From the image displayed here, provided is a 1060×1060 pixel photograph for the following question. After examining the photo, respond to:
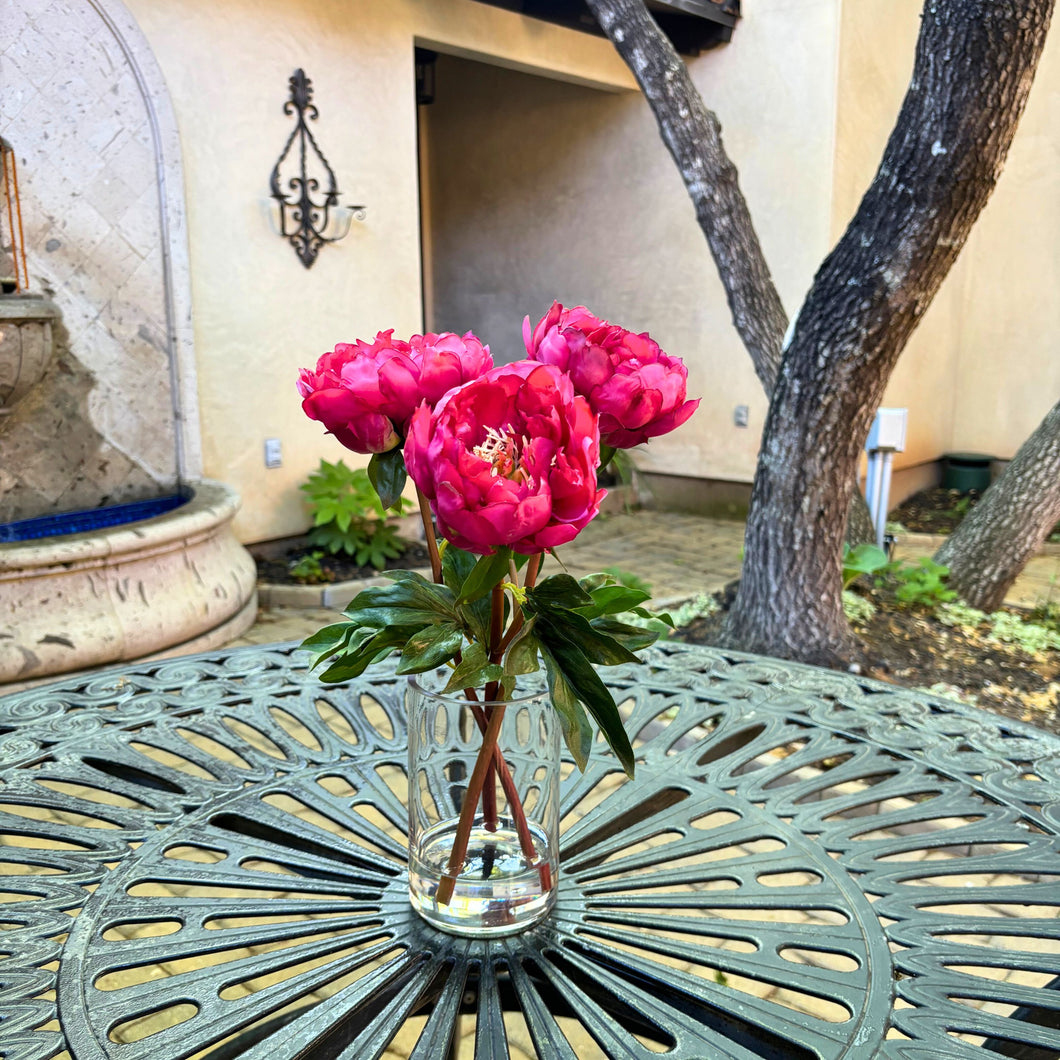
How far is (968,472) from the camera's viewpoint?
6977mm

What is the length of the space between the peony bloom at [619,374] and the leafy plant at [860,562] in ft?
9.78

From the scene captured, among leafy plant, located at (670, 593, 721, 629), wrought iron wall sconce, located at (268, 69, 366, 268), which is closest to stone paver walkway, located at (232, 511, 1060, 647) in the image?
leafy plant, located at (670, 593, 721, 629)

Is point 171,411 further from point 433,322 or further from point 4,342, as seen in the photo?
point 433,322

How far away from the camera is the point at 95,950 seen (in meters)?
0.93

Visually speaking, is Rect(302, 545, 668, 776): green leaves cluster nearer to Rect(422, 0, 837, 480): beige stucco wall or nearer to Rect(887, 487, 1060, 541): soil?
Rect(422, 0, 837, 480): beige stucco wall

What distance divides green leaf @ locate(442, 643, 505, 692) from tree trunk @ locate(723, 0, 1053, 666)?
2.34 metres

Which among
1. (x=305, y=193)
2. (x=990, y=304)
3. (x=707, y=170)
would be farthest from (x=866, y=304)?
(x=990, y=304)

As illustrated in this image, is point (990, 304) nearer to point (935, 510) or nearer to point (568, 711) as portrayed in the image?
point (935, 510)

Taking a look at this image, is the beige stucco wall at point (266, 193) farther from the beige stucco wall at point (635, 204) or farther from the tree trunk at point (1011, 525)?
the tree trunk at point (1011, 525)

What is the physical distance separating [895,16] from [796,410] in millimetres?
4427

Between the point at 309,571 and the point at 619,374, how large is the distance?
4.06 m

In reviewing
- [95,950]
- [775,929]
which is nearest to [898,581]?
[775,929]

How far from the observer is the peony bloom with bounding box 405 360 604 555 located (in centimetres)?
68

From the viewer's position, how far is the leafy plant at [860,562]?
364cm
